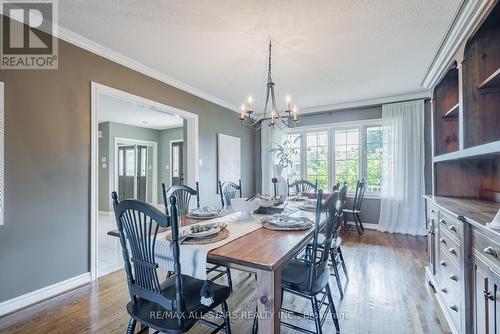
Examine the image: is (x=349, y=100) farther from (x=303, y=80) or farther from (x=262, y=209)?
(x=262, y=209)

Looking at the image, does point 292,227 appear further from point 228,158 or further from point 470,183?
point 228,158

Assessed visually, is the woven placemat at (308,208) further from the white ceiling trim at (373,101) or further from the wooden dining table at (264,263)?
the white ceiling trim at (373,101)

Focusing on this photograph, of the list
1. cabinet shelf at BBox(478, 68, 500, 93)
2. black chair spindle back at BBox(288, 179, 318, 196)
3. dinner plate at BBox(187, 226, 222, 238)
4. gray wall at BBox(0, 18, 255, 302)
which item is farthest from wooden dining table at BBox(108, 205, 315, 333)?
black chair spindle back at BBox(288, 179, 318, 196)

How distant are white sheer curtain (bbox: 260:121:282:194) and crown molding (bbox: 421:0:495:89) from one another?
3.27 m

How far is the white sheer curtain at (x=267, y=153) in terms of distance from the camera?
5510mm

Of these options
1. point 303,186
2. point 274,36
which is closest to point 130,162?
point 303,186

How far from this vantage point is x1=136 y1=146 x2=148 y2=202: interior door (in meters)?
7.33

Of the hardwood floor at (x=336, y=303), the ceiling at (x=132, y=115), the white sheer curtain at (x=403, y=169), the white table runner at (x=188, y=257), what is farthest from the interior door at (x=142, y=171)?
the white table runner at (x=188, y=257)

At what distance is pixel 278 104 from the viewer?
16.2 ft

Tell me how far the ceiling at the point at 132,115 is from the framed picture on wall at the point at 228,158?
1.21 m

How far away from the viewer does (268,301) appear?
1.17m

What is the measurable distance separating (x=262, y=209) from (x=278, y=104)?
10.3 ft

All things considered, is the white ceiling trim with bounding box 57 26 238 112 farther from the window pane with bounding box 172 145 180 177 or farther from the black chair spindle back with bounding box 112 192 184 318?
the window pane with bounding box 172 145 180 177

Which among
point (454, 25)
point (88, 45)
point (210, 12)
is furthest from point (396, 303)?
point (88, 45)
